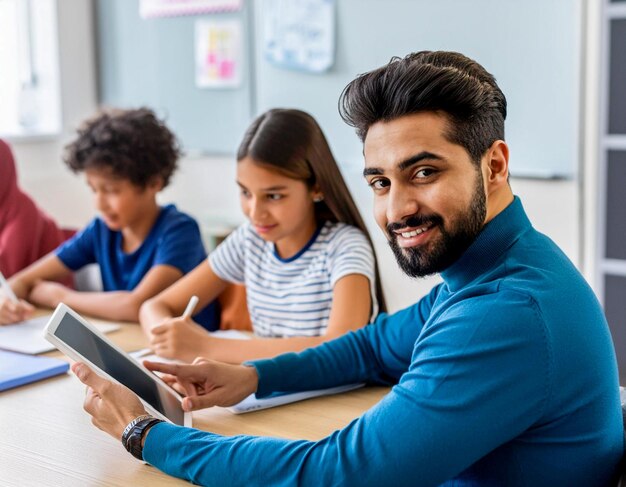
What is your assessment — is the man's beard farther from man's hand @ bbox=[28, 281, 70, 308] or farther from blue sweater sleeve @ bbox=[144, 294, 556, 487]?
man's hand @ bbox=[28, 281, 70, 308]

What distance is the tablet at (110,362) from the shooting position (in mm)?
1199

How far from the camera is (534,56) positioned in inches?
115

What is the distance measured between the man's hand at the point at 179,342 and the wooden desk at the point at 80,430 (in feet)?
0.57

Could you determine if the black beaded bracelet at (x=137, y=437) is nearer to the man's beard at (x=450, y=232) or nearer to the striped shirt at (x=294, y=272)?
the man's beard at (x=450, y=232)

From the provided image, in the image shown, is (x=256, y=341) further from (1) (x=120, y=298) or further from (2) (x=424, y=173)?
(2) (x=424, y=173)

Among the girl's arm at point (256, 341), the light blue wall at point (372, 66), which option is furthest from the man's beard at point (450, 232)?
the light blue wall at point (372, 66)

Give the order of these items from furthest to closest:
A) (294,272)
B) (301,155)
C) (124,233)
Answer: (124,233) < (294,272) < (301,155)

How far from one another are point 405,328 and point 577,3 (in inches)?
67.6

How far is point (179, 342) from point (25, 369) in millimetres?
286

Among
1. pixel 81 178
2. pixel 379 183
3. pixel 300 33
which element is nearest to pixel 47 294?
pixel 379 183

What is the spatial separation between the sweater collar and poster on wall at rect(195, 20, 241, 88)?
2798 mm

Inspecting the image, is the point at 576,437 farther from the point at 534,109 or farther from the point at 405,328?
the point at 534,109

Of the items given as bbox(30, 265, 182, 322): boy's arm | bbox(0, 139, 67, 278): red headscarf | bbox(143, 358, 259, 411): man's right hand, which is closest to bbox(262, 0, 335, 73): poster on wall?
bbox(0, 139, 67, 278): red headscarf

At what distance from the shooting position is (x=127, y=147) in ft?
7.70
